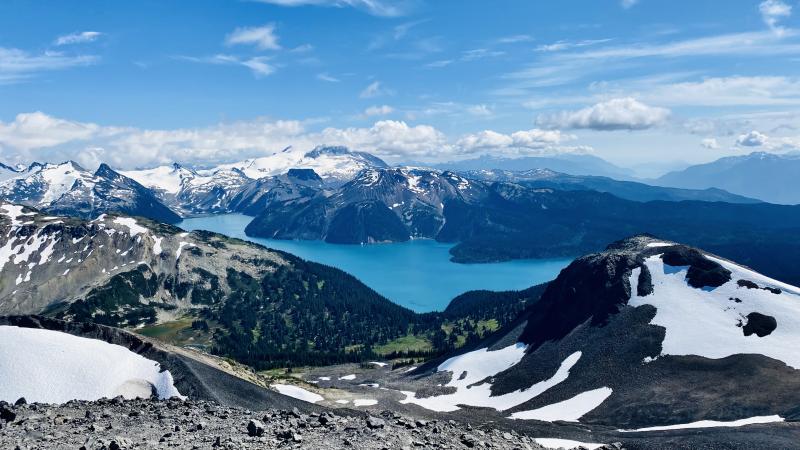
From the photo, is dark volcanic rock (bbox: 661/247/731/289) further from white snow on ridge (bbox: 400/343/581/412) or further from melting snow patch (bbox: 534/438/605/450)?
melting snow patch (bbox: 534/438/605/450)

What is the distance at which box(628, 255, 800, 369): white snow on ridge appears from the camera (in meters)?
82.3

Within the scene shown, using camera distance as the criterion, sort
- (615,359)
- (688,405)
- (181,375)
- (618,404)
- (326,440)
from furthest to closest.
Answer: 1. (615,359)
2. (618,404)
3. (688,405)
4. (181,375)
5. (326,440)

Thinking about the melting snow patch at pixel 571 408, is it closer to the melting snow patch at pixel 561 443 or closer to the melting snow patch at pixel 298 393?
the melting snow patch at pixel 561 443

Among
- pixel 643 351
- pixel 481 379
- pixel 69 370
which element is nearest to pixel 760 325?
pixel 643 351

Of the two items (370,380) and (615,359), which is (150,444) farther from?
(370,380)

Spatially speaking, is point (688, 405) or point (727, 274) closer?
point (688, 405)

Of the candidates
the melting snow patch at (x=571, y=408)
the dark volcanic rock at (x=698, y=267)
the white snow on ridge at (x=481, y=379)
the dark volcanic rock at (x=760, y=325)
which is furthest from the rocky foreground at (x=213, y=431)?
the dark volcanic rock at (x=698, y=267)

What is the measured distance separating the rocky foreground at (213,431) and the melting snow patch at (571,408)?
3821 centimetres

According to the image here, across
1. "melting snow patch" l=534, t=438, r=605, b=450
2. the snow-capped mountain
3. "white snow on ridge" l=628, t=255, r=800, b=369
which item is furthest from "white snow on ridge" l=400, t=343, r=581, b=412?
"melting snow patch" l=534, t=438, r=605, b=450

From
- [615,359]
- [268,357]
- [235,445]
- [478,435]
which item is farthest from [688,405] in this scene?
[268,357]

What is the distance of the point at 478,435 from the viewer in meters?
39.3

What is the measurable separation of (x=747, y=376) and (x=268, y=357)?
5331 inches

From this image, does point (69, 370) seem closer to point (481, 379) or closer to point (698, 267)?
point (481, 379)

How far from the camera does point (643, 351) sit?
88.4m
